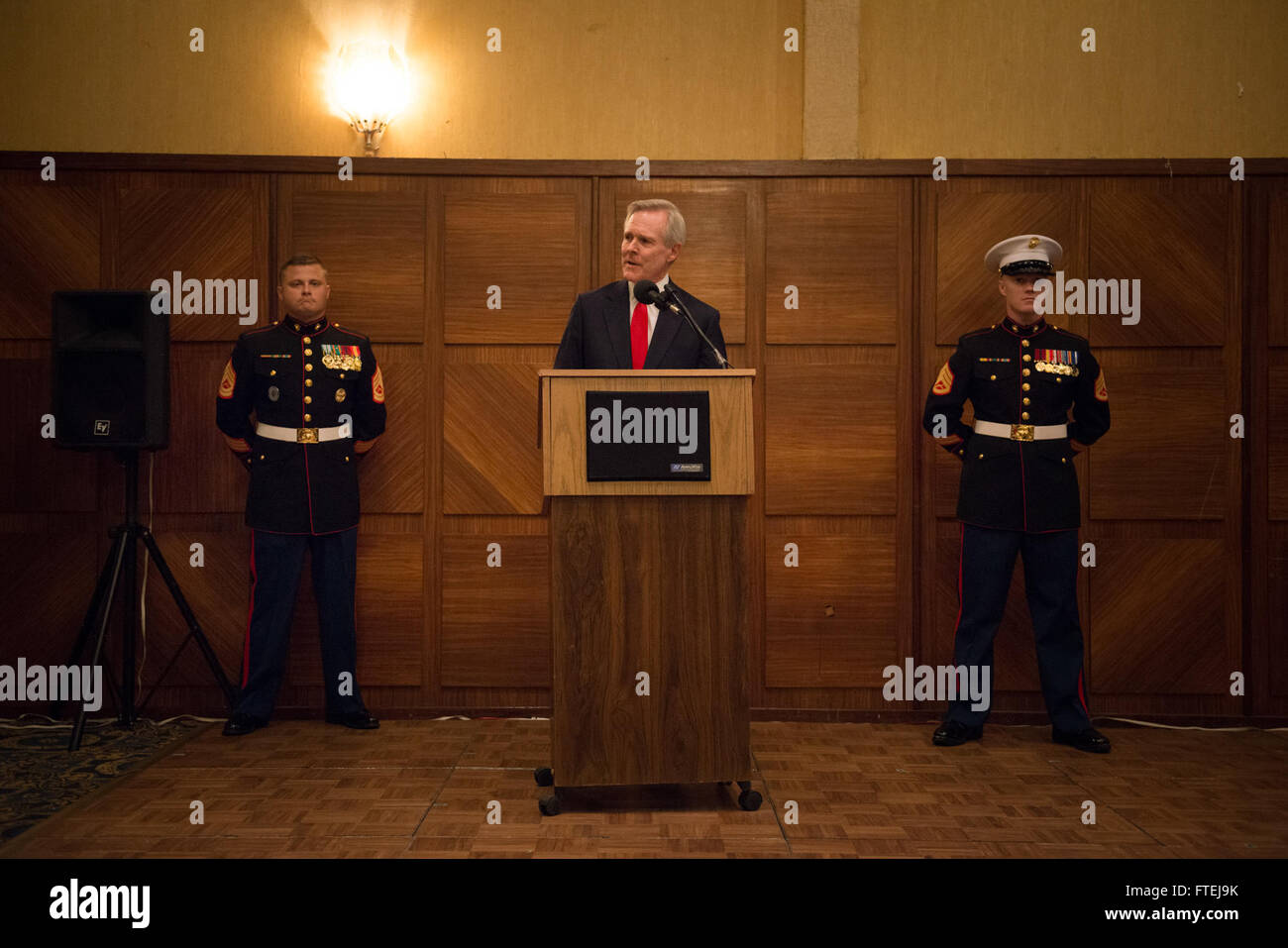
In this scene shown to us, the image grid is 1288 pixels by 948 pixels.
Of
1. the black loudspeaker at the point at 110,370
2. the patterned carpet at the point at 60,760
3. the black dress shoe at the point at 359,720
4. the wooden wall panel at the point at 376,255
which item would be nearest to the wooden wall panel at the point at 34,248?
the black loudspeaker at the point at 110,370

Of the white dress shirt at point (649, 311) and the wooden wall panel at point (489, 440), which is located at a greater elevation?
the white dress shirt at point (649, 311)

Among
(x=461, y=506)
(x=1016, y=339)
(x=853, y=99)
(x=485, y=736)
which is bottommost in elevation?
(x=485, y=736)

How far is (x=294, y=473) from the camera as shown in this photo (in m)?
4.07

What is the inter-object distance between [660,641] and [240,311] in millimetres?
2588

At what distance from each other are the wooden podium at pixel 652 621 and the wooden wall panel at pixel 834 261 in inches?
62.9

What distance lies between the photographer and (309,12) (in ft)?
15.4

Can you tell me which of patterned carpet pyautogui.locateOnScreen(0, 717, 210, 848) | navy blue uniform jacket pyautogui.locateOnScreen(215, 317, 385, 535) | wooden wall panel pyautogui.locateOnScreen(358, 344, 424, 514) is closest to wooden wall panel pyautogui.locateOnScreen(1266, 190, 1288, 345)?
wooden wall panel pyautogui.locateOnScreen(358, 344, 424, 514)

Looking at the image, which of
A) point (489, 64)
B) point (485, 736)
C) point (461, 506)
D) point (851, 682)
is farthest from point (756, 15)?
point (485, 736)

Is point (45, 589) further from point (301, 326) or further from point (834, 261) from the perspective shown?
point (834, 261)

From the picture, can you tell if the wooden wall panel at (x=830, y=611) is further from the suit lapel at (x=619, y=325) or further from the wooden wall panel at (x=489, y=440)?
the suit lapel at (x=619, y=325)

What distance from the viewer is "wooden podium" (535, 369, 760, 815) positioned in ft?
9.68

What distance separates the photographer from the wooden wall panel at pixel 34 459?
4363mm

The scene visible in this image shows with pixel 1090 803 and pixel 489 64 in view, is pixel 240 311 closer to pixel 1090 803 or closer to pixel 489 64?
pixel 489 64

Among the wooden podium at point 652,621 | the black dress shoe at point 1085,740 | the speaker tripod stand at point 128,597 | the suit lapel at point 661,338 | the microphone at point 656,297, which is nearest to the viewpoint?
the microphone at point 656,297
